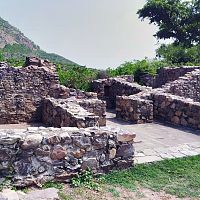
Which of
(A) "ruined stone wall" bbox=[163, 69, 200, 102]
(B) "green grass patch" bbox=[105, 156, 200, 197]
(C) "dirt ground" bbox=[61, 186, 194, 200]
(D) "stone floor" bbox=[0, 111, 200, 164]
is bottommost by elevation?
(C) "dirt ground" bbox=[61, 186, 194, 200]

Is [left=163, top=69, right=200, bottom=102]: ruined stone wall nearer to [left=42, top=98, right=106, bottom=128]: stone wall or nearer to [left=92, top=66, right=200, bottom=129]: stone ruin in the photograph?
[left=92, top=66, right=200, bottom=129]: stone ruin

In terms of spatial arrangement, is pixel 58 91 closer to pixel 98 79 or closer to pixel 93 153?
pixel 98 79

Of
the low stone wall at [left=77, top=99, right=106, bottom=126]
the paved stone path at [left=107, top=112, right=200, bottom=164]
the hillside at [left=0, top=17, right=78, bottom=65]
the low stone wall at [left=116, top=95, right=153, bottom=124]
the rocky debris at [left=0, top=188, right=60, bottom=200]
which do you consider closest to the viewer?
the rocky debris at [left=0, top=188, right=60, bottom=200]

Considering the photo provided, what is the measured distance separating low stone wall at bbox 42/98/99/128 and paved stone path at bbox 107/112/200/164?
3.58 ft

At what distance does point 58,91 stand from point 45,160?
5828 millimetres

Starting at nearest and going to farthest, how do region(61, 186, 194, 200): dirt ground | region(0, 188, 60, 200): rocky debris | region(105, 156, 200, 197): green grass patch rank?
region(0, 188, 60, 200): rocky debris, region(61, 186, 194, 200): dirt ground, region(105, 156, 200, 197): green grass patch

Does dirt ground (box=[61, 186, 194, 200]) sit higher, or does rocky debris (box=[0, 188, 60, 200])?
rocky debris (box=[0, 188, 60, 200])

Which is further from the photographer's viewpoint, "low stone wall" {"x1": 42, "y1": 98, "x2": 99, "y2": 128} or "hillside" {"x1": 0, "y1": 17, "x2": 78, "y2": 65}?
"hillside" {"x1": 0, "y1": 17, "x2": 78, "y2": 65}

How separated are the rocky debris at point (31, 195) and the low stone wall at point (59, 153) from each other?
0.25m

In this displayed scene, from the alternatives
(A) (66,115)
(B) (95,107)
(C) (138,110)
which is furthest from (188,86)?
(A) (66,115)

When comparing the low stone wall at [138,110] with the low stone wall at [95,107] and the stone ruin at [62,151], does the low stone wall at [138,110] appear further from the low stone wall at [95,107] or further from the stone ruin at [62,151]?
the stone ruin at [62,151]

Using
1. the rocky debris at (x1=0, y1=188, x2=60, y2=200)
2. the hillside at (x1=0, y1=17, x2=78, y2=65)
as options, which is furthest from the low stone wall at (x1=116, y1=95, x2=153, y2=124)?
the hillside at (x1=0, y1=17, x2=78, y2=65)

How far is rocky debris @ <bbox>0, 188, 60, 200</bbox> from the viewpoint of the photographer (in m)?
4.80

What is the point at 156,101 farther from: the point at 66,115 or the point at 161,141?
the point at 66,115
